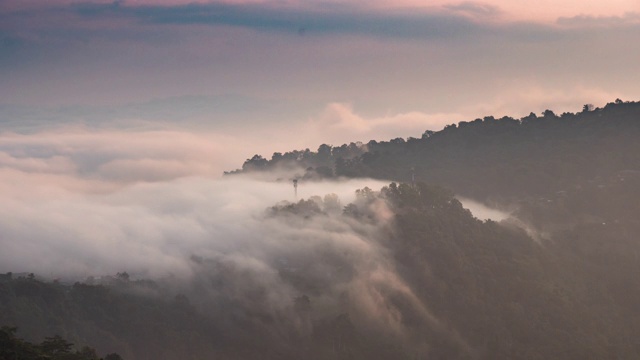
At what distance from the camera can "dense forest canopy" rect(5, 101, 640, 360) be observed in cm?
14100

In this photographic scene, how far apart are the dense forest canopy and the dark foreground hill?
270mm

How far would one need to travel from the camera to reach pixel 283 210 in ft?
638

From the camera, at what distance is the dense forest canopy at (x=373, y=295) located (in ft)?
463

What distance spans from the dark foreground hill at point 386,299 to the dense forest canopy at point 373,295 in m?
0.27

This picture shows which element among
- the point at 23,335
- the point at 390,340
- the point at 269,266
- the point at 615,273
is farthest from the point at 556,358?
the point at 23,335

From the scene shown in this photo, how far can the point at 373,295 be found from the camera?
159625 mm

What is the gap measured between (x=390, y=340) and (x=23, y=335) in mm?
52294

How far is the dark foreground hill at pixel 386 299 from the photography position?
141 metres

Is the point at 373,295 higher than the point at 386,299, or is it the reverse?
the point at 373,295

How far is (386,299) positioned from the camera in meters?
159

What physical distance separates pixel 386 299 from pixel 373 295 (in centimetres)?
213

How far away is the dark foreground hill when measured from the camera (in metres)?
141

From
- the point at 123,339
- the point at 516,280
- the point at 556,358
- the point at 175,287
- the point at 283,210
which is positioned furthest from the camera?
the point at 283,210

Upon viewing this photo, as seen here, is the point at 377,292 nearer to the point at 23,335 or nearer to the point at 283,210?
the point at 283,210
